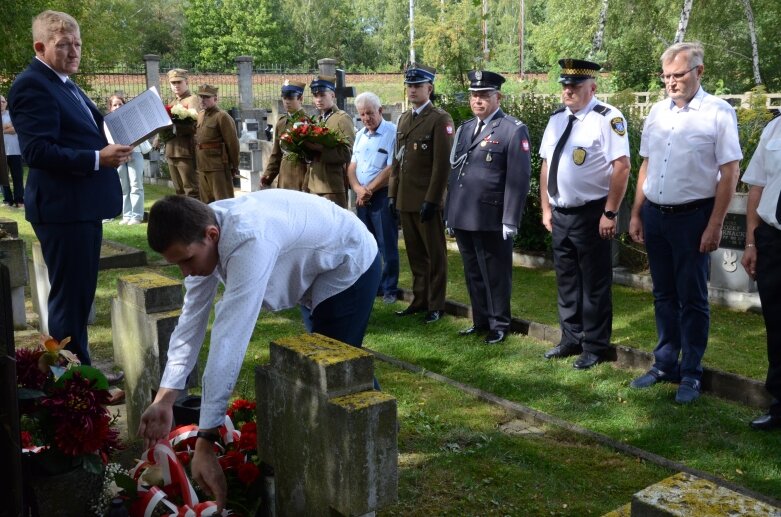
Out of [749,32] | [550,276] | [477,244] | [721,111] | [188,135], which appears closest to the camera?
[721,111]

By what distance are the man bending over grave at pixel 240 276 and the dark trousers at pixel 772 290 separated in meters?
2.28

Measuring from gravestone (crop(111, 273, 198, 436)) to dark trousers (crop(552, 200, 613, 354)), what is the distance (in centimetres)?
294

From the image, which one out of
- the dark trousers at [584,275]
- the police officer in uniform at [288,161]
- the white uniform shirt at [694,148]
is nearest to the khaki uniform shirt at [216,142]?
the police officer in uniform at [288,161]

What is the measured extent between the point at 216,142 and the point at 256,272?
25.0 ft

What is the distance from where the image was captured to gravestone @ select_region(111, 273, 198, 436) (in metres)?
3.75

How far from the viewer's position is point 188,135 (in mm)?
11055

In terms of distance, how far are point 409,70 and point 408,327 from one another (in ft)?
7.37

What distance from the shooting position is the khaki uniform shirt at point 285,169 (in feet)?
28.5

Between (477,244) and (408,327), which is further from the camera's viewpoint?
(408,327)

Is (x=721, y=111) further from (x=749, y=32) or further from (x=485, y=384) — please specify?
(x=749, y=32)

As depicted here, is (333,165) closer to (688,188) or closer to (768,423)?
(688,188)

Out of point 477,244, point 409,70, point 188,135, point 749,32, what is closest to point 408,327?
Answer: point 477,244

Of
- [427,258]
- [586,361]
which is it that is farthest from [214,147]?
[586,361]

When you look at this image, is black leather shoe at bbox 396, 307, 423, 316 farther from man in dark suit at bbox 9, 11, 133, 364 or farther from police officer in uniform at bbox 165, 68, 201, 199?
police officer in uniform at bbox 165, 68, 201, 199
